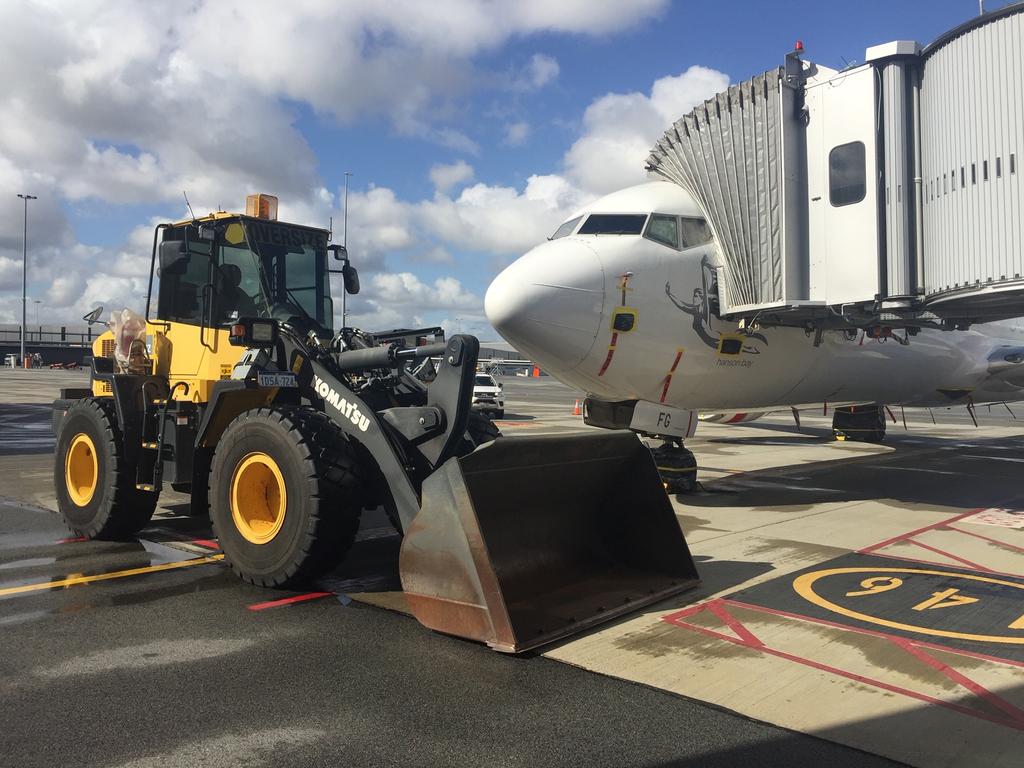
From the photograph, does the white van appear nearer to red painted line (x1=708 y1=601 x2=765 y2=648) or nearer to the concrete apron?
the concrete apron

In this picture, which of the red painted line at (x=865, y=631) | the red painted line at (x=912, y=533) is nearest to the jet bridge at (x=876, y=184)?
the red painted line at (x=912, y=533)

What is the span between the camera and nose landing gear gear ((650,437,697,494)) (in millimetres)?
10930

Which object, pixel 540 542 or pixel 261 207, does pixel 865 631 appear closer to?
pixel 540 542

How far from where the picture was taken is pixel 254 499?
238 inches

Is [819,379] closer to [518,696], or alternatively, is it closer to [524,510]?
[524,510]

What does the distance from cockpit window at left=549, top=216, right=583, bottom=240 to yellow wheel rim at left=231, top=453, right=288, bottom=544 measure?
5333mm

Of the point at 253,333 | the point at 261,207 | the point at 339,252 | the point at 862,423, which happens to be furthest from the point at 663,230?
the point at 862,423

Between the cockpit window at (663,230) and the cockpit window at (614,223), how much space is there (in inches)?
4.8

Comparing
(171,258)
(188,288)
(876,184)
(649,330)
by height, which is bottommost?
(649,330)

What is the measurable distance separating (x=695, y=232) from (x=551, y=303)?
2734 millimetres

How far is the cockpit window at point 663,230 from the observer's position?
980cm

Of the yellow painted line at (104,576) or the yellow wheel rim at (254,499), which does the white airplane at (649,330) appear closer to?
the yellow wheel rim at (254,499)

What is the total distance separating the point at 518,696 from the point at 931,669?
2357 millimetres

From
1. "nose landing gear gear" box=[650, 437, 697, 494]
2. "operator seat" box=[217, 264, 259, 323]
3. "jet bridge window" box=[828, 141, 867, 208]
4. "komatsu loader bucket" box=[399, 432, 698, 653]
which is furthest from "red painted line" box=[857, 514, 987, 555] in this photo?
"operator seat" box=[217, 264, 259, 323]
